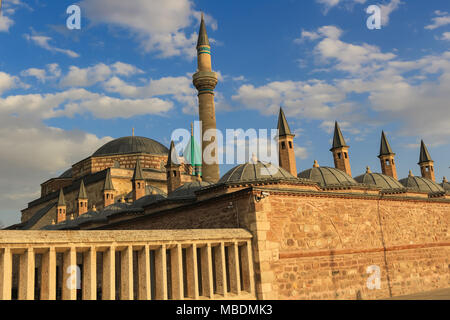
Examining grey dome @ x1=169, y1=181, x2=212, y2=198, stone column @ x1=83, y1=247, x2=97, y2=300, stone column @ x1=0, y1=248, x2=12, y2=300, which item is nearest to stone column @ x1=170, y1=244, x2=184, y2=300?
stone column @ x1=83, y1=247, x2=97, y2=300

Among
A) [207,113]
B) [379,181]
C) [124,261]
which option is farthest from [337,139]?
[124,261]

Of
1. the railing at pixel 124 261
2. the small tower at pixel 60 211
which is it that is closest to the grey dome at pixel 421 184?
the railing at pixel 124 261

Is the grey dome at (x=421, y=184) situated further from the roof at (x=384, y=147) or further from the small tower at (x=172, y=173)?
the small tower at (x=172, y=173)

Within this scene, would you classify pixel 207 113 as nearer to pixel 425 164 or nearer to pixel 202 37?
pixel 202 37

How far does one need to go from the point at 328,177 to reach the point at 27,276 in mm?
16159

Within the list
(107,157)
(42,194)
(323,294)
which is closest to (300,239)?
(323,294)

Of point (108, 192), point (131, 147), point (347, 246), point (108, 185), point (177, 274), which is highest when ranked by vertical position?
point (131, 147)

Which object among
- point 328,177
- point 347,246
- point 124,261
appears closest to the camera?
point 124,261

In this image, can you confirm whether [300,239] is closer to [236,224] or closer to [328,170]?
[236,224]

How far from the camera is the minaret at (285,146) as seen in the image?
24.8 meters

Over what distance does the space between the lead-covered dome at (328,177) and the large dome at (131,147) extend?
2593cm

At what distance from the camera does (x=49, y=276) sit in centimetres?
1016
